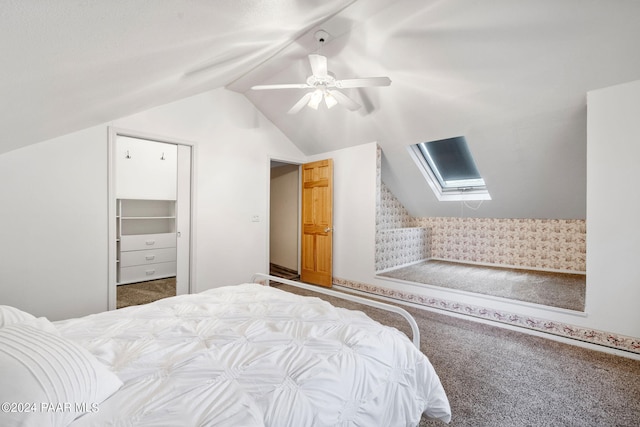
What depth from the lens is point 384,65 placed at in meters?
2.87

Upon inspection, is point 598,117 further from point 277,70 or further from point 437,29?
point 277,70

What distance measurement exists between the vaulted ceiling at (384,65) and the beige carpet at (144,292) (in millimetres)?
2154

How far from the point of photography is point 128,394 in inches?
35.5

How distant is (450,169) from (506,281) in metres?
1.76

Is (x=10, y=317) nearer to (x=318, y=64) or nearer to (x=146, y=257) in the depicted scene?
(x=318, y=64)

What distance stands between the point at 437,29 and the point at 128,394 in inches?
120

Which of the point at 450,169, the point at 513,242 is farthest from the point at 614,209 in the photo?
the point at 513,242

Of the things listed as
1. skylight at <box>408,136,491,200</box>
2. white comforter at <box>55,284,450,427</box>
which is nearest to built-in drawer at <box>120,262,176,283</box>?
white comforter at <box>55,284,450,427</box>

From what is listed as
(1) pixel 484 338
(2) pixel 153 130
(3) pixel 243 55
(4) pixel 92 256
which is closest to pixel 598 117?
(1) pixel 484 338

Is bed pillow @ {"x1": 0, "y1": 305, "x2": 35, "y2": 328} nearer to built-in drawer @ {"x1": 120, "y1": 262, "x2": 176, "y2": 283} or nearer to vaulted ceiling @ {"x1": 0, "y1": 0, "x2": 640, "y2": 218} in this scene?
vaulted ceiling @ {"x1": 0, "y1": 0, "x2": 640, "y2": 218}

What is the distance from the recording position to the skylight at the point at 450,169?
3.95 metres

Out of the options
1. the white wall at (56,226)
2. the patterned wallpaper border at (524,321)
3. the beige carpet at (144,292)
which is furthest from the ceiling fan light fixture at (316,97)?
the beige carpet at (144,292)

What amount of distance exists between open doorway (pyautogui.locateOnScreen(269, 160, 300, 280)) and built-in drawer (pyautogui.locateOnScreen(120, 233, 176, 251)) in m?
1.90

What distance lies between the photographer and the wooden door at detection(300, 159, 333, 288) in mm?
4484
